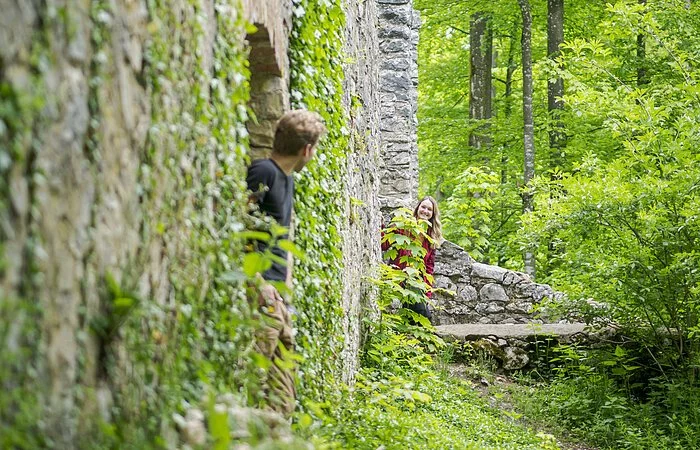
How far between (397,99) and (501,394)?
530 cm

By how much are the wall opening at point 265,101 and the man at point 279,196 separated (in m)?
0.53

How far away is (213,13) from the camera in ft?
11.1

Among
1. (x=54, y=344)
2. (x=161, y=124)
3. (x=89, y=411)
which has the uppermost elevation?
(x=161, y=124)

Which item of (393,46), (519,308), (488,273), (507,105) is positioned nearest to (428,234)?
(488,273)

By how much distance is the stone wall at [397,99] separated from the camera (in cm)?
1318

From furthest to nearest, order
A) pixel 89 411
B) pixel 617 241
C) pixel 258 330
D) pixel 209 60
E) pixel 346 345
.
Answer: pixel 617 241
pixel 346 345
pixel 258 330
pixel 209 60
pixel 89 411

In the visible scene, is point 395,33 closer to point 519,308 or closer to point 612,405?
point 519,308

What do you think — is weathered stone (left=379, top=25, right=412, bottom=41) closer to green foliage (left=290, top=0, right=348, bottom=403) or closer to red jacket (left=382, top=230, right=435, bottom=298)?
red jacket (left=382, top=230, right=435, bottom=298)

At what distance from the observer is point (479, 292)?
12617 mm

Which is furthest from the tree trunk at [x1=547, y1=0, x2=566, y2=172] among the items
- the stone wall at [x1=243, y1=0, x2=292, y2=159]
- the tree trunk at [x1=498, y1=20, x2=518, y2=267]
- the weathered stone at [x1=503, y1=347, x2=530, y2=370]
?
the stone wall at [x1=243, y1=0, x2=292, y2=159]

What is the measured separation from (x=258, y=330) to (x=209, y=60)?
1247 mm

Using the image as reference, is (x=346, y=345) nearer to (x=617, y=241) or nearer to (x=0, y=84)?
(x=617, y=241)

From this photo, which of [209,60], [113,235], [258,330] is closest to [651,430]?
[258,330]

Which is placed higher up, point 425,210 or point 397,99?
point 397,99
